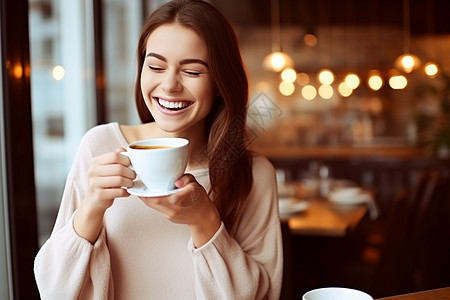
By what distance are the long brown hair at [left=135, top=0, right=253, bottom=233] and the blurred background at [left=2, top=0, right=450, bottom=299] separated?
1.06 m

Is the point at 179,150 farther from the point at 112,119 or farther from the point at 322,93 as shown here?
the point at 322,93

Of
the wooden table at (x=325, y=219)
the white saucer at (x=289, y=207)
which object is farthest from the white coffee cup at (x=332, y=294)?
the white saucer at (x=289, y=207)

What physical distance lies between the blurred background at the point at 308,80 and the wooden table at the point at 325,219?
78cm

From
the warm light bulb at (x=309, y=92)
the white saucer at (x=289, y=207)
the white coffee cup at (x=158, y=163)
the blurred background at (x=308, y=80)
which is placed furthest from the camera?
the warm light bulb at (x=309, y=92)

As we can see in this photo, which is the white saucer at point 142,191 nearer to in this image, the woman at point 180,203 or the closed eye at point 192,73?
the woman at point 180,203

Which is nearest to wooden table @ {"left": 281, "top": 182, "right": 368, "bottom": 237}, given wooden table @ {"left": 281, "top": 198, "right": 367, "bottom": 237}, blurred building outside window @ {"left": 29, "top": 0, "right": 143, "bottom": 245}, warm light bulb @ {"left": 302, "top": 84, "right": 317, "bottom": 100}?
wooden table @ {"left": 281, "top": 198, "right": 367, "bottom": 237}

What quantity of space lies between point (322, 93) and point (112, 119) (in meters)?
5.88

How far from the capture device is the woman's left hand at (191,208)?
1077 millimetres

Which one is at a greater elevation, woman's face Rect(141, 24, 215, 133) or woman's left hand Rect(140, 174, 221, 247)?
woman's face Rect(141, 24, 215, 133)

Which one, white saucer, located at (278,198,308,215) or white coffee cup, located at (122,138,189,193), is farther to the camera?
white saucer, located at (278,198,308,215)

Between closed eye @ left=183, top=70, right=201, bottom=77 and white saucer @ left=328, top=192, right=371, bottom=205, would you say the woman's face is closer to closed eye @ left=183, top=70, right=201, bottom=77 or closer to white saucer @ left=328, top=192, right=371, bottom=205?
closed eye @ left=183, top=70, right=201, bottom=77

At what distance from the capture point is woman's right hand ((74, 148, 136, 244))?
105cm

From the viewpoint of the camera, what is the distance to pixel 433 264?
4.24 meters

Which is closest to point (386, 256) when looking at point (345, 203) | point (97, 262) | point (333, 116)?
point (345, 203)
